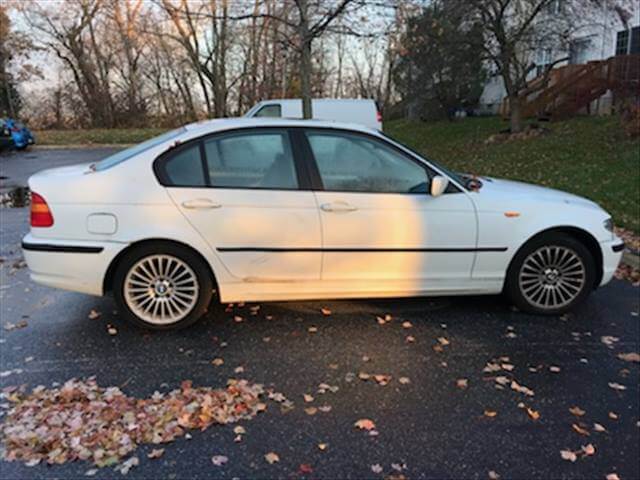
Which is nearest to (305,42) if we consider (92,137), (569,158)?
(569,158)

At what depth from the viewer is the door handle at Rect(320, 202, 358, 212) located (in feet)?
14.0

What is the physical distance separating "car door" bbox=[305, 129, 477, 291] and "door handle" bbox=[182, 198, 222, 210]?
816mm

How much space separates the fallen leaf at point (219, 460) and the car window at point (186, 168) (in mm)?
2114

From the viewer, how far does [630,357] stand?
13.1ft

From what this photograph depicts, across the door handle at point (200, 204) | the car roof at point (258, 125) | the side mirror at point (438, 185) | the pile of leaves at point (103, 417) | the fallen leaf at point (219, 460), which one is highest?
the car roof at point (258, 125)

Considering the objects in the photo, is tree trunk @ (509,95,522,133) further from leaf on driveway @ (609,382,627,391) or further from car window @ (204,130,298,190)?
leaf on driveway @ (609,382,627,391)

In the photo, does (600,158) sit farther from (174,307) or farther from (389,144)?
(174,307)

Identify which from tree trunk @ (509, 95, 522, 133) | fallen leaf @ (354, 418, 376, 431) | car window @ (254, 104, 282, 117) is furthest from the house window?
fallen leaf @ (354, 418, 376, 431)

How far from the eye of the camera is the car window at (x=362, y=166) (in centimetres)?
435

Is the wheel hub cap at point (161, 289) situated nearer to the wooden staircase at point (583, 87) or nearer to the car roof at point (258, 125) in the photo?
the car roof at point (258, 125)

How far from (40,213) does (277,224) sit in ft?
5.84

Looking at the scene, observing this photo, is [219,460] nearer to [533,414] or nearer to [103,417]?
[103,417]

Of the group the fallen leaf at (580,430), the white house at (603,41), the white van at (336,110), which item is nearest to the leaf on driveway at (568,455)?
the fallen leaf at (580,430)

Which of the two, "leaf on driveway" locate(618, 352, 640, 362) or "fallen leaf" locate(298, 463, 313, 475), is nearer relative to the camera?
"fallen leaf" locate(298, 463, 313, 475)
